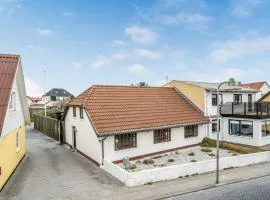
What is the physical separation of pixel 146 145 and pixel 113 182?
19.1ft

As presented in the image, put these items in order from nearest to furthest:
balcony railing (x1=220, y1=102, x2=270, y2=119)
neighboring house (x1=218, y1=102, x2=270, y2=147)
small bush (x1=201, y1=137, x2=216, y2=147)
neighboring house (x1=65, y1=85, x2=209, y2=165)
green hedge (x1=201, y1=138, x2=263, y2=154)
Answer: neighboring house (x1=65, y1=85, x2=209, y2=165), green hedge (x1=201, y1=138, x2=263, y2=154), neighboring house (x1=218, y1=102, x2=270, y2=147), balcony railing (x1=220, y1=102, x2=270, y2=119), small bush (x1=201, y1=137, x2=216, y2=147)

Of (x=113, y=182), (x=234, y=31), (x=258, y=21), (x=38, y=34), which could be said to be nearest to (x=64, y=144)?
(x=38, y=34)

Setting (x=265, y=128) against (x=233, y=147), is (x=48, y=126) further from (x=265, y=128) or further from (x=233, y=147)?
(x=265, y=128)

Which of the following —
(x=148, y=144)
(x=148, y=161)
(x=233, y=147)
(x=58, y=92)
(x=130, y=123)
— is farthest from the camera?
(x=58, y=92)

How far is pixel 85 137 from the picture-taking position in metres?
20.8

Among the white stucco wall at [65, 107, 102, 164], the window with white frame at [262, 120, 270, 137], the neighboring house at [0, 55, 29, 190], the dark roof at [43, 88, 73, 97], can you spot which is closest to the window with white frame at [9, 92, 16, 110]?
the neighboring house at [0, 55, 29, 190]

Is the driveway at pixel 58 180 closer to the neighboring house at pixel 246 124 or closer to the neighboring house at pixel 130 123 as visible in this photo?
the neighboring house at pixel 130 123

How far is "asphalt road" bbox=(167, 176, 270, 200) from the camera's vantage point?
42.7 ft

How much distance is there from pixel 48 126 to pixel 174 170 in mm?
21240

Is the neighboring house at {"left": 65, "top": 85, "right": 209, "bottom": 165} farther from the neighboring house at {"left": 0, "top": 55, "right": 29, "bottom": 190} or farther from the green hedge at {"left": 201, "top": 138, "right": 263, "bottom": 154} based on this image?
the neighboring house at {"left": 0, "top": 55, "right": 29, "bottom": 190}

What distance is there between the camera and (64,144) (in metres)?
26.9

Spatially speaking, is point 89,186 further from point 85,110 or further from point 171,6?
point 171,6

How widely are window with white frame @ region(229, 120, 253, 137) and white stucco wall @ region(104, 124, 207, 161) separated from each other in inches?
115

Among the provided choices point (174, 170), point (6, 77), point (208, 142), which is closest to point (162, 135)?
point (208, 142)
